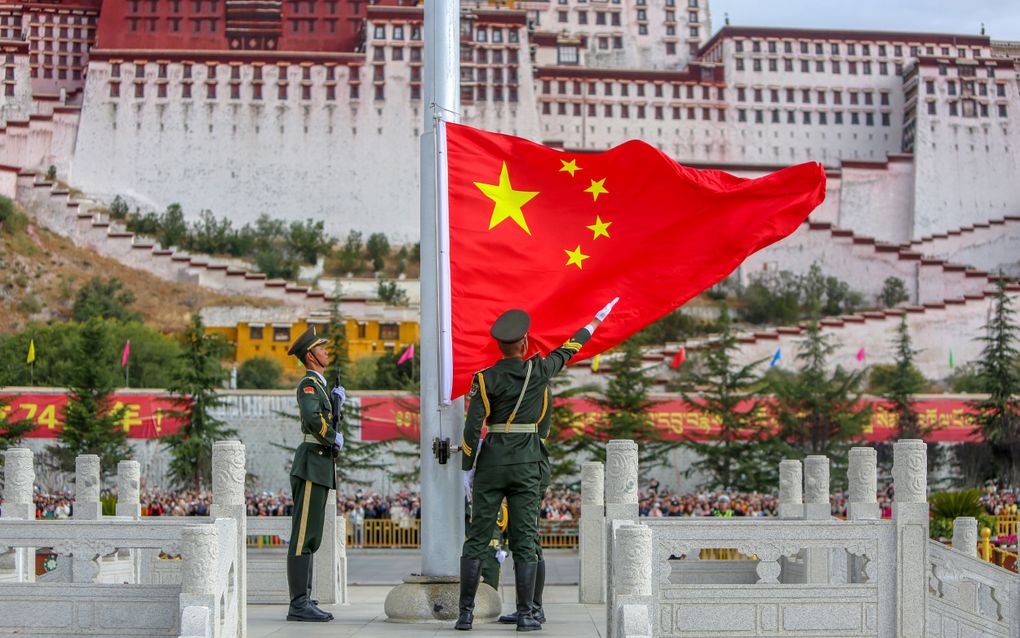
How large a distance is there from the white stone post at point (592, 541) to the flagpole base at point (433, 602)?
244 centimetres

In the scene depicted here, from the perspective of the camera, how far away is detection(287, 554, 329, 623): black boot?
803 centimetres

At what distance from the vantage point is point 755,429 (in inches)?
1166

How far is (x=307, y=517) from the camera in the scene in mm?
8086

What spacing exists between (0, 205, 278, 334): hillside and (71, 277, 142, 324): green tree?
25.5 inches

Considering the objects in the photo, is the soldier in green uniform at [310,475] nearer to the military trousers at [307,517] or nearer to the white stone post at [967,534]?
the military trousers at [307,517]

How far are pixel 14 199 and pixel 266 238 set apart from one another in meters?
9.95

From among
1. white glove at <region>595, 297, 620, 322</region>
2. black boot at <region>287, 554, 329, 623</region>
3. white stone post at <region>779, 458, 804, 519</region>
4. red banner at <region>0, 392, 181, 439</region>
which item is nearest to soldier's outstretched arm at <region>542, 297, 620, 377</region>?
white glove at <region>595, 297, 620, 322</region>

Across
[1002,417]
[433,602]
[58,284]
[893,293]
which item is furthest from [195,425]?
[893,293]

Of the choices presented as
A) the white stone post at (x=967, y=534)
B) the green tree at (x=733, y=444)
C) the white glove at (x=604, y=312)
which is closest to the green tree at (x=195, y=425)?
the green tree at (x=733, y=444)

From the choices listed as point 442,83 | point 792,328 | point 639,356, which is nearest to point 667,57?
point 792,328

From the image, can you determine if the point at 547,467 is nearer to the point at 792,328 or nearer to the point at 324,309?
the point at 792,328

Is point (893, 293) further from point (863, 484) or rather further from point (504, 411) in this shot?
point (504, 411)

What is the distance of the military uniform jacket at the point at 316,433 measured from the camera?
26.2 ft

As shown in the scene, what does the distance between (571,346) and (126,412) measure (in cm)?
2559
